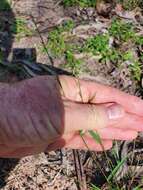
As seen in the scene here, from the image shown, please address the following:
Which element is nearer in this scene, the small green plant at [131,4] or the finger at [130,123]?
the finger at [130,123]

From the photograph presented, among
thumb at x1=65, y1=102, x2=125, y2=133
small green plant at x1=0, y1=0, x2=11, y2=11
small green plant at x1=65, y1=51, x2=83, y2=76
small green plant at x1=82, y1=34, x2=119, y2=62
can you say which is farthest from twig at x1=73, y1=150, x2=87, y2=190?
small green plant at x1=0, y1=0, x2=11, y2=11

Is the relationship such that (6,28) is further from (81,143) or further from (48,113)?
(48,113)

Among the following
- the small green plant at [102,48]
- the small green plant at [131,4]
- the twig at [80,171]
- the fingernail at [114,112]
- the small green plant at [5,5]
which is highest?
the small green plant at [131,4]

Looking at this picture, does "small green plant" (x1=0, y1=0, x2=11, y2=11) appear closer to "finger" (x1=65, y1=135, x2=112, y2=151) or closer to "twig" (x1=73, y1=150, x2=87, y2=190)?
"twig" (x1=73, y1=150, x2=87, y2=190)

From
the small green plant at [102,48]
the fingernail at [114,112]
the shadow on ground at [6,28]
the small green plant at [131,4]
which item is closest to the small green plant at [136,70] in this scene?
the small green plant at [102,48]

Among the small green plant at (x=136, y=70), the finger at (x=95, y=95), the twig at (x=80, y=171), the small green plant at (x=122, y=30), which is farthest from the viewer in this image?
the small green plant at (x=122, y=30)

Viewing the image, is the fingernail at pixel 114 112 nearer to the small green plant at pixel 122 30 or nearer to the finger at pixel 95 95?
the finger at pixel 95 95

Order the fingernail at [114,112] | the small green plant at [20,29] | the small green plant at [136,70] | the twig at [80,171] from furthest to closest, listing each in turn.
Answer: the small green plant at [20,29] → the small green plant at [136,70] → the twig at [80,171] → the fingernail at [114,112]
